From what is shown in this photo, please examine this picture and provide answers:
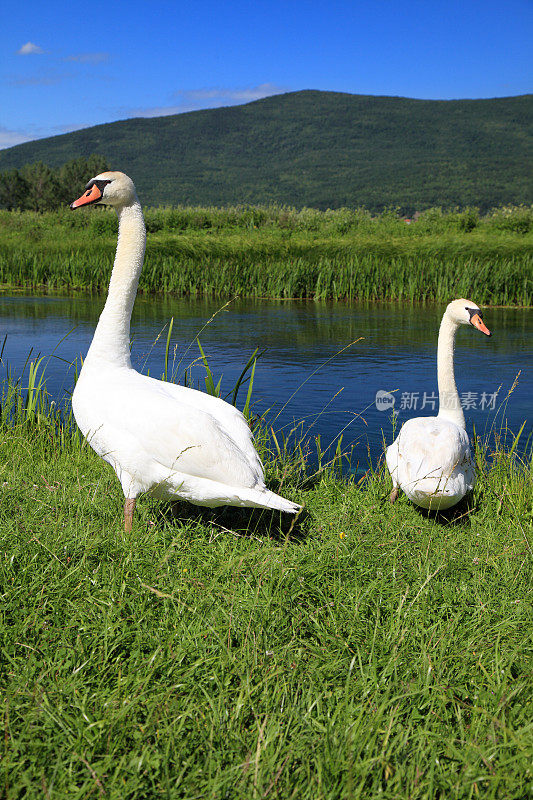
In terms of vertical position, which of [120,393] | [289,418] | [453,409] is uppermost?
[120,393]

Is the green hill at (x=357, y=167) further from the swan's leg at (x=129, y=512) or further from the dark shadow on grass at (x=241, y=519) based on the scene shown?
the swan's leg at (x=129, y=512)

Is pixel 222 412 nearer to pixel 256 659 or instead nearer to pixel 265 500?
pixel 265 500

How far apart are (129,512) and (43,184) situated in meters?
87.5

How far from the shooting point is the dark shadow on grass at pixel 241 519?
3797 mm

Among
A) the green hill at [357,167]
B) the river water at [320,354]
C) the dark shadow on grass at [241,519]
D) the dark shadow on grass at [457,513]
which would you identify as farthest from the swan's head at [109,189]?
the green hill at [357,167]

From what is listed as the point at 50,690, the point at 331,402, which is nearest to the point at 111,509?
the point at 50,690

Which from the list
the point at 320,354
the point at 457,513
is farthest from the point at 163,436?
the point at 320,354

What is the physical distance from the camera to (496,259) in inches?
727

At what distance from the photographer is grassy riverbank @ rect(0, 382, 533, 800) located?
1946 millimetres

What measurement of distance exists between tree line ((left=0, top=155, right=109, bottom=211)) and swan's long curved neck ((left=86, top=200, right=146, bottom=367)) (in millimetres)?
83628

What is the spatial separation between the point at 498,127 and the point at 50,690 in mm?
208208

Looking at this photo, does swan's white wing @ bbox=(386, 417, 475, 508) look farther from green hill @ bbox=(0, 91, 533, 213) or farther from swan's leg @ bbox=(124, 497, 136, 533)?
green hill @ bbox=(0, 91, 533, 213)

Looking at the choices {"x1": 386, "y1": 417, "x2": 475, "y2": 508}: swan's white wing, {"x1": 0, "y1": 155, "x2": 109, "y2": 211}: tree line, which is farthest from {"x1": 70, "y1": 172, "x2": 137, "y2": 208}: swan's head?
{"x1": 0, "y1": 155, "x2": 109, "y2": 211}: tree line

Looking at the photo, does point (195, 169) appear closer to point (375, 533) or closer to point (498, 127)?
point (498, 127)
